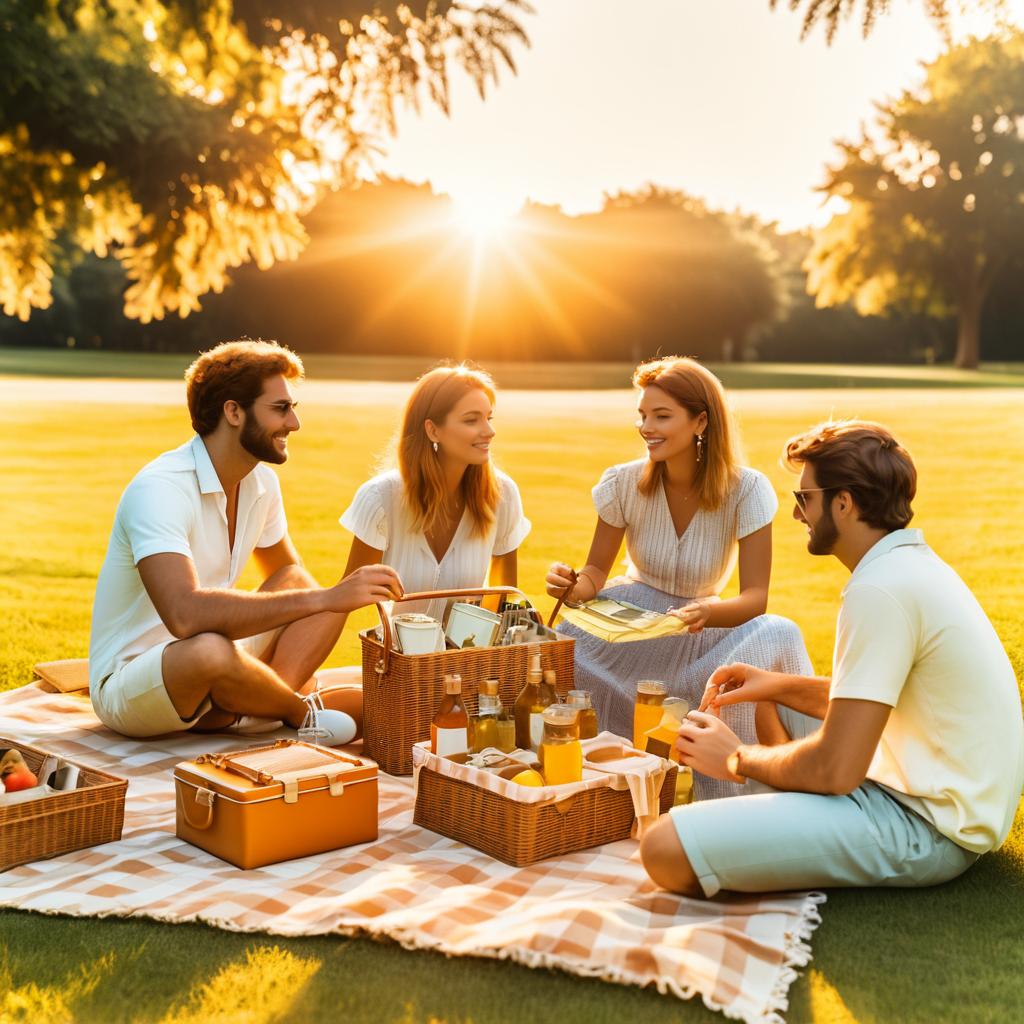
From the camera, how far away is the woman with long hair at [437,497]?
493 cm

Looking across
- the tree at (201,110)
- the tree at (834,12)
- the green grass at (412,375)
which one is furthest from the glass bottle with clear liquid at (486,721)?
the green grass at (412,375)

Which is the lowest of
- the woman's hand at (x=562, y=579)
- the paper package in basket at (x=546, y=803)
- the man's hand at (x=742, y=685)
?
the paper package in basket at (x=546, y=803)

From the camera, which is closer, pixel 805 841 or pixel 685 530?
pixel 805 841

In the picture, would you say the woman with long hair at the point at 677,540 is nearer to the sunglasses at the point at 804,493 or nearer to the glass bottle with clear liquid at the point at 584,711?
the glass bottle with clear liquid at the point at 584,711

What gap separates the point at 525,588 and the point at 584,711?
5.19 metres

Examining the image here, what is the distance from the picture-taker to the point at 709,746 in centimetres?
341

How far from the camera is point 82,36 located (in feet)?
35.3

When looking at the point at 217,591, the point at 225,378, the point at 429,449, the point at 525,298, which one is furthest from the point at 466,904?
the point at 525,298

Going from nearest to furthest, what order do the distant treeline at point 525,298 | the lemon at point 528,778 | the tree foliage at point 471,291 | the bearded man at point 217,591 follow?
the lemon at point 528,778, the bearded man at point 217,591, the tree foliage at point 471,291, the distant treeline at point 525,298

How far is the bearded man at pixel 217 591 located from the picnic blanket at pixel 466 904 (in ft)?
1.91

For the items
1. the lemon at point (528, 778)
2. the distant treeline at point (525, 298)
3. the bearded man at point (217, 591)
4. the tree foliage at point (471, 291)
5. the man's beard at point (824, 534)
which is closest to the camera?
the man's beard at point (824, 534)

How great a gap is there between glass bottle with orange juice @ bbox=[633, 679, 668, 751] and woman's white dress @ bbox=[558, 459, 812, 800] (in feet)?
1.26

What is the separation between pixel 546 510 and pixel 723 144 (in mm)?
17080

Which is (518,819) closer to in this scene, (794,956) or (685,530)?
(794,956)
